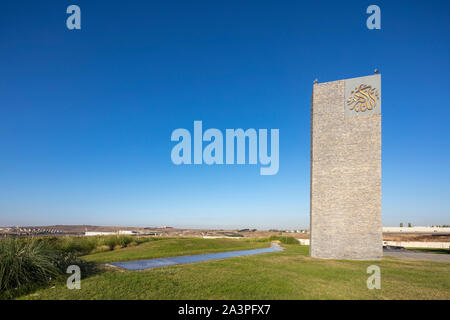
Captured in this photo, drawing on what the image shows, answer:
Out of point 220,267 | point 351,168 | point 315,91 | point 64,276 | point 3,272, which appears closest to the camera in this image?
point 3,272

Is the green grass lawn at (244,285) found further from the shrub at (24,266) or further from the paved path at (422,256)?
the paved path at (422,256)

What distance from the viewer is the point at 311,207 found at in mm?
14758

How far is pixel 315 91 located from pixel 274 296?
42.0 feet

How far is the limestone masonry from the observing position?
13633 mm

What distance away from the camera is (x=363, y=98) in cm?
1429

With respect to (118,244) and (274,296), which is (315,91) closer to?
(274,296)

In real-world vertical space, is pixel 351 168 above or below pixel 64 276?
above

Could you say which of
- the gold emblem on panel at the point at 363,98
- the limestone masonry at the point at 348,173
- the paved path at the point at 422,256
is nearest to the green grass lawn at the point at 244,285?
the limestone masonry at the point at 348,173

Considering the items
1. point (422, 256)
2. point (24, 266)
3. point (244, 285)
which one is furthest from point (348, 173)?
point (24, 266)

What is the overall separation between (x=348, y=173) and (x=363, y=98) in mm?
4285

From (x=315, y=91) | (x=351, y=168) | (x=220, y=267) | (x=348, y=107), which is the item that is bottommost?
(x=220, y=267)

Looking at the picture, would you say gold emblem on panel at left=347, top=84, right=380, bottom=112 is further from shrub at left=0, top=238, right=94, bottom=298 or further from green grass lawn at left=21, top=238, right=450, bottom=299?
shrub at left=0, top=238, right=94, bottom=298
